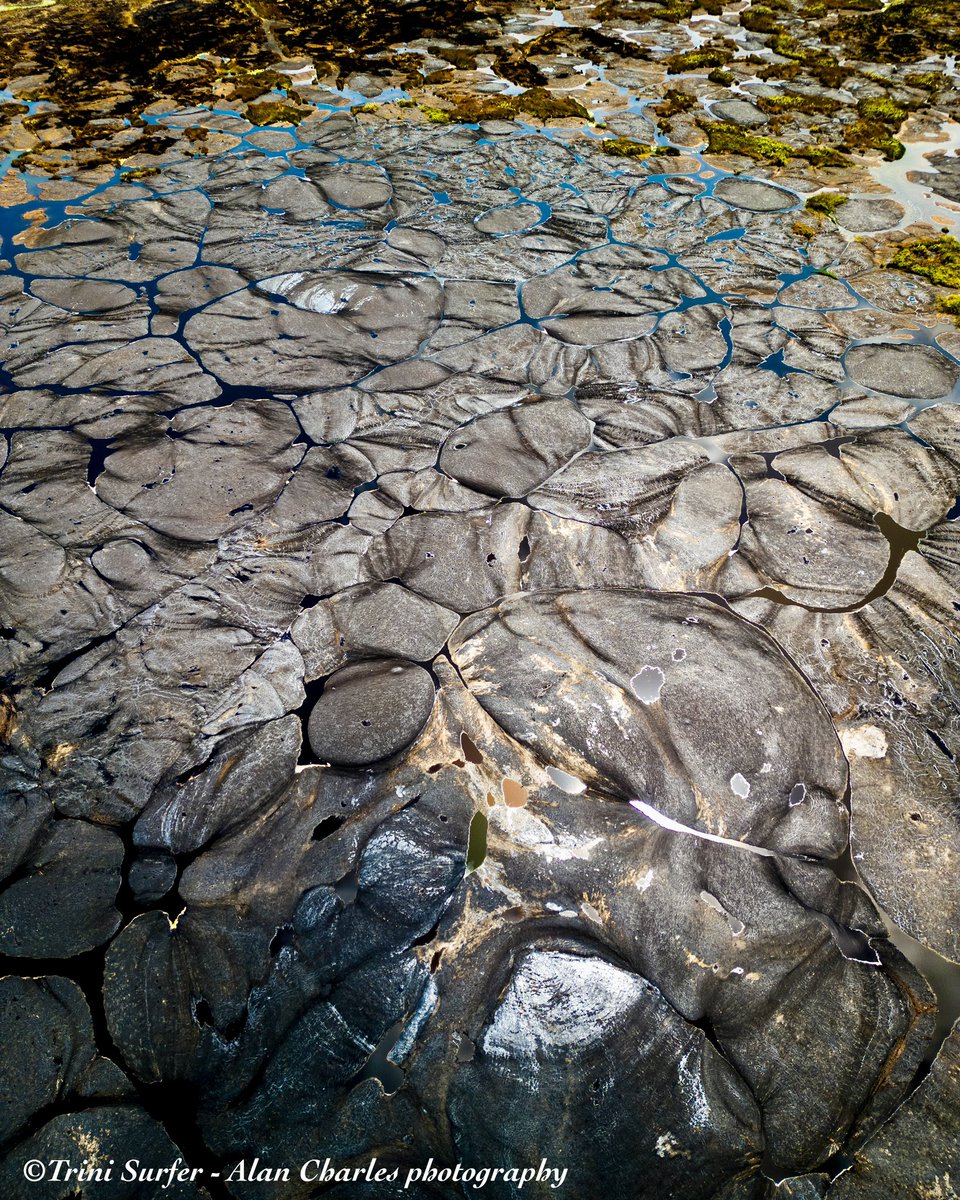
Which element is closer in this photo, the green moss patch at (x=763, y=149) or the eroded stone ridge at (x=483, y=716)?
the eroded stone ridge at (x=483, y=716)

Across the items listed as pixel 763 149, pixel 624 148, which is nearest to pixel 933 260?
pixel 763 149

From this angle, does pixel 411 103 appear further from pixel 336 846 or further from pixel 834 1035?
pixel 834 1035

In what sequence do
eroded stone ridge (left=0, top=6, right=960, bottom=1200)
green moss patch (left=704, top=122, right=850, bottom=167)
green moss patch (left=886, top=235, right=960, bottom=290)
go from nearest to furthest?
eroded stone ridge (left=0, top=6, right=960, bottom=1200)
green moss patch (left=886, top=235, right=960, bottom=290)
green moss patch (left=704, top=122, right=850, bottom=167)

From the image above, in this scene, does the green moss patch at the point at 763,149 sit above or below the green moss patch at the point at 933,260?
above

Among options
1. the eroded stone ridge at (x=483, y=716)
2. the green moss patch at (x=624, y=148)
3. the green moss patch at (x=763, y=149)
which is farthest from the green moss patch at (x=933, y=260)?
the green moss patch at (x=624, y=148)

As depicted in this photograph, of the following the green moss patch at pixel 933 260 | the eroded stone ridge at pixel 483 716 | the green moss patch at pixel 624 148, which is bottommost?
the eroded stone ridge at pixel 483 716

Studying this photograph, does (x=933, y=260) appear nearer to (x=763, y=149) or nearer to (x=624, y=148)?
(x=763, y=149)

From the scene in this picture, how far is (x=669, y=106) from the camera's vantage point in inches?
201

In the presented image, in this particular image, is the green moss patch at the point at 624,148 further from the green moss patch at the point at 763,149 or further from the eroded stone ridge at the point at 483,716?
the eroded stone ridge at the point at 483,716

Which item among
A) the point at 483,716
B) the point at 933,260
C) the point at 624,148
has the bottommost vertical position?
the point at 483,716

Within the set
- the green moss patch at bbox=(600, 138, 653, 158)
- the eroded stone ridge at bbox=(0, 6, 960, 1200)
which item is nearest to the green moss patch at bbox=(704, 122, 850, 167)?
the green moss patch at bbox=(600, 138, 653, 158)

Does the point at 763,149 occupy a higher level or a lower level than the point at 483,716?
higher

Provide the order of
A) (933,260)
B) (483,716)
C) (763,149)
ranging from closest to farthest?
1. (483,716)
2. (933,260)
3. (763,149)

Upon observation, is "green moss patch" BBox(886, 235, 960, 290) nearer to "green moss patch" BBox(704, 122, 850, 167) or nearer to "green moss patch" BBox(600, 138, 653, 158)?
"green moss patch" BBox(704, 122, 850, 167)
